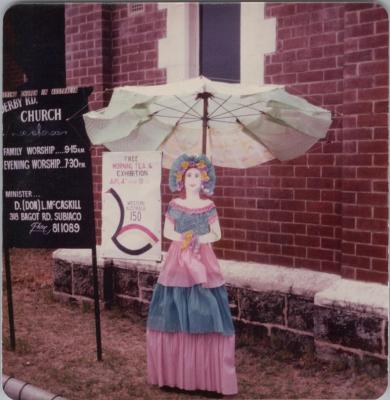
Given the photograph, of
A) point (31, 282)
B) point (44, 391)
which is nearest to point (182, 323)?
point (44, 391)

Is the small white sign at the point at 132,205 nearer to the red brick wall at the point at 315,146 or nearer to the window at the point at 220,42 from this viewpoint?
the red brick wall at the point at 315,146

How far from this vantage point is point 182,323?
3770 millimetres

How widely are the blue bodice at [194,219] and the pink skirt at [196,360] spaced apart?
742 mm

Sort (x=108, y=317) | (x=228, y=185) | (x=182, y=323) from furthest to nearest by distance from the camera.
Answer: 1. (x=108, y=317)
2. (x=228, y=185)
3. (x=182, y=323)

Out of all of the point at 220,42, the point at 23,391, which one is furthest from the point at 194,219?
the point at 220,42

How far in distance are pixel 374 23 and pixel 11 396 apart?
390 centimetres

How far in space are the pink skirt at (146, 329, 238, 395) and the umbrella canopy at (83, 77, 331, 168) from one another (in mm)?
1385

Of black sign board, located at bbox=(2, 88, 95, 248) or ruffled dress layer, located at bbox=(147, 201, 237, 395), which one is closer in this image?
ruffled dress layer, located at bbox=(147, 201, 237, 395)

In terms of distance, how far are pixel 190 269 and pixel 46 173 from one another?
5.21 ft

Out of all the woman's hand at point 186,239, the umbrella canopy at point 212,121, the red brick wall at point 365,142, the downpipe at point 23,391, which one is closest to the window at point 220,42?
the umbrella canopy at point 212,121

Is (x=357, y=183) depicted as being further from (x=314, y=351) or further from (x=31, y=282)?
(x=31, y=282)

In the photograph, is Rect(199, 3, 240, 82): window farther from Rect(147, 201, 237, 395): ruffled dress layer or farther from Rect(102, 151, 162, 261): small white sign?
Rect(147, 201, 237, 395): ruffled dress layer

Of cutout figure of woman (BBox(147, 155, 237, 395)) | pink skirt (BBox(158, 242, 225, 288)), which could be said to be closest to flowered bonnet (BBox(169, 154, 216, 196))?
cutout figure of woman (BBox(147, 155, 237, 395))

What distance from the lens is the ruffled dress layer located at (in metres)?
3.77
